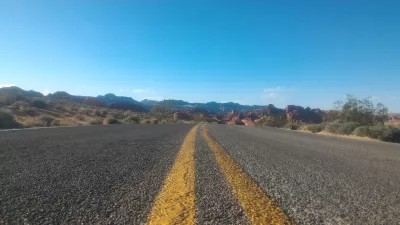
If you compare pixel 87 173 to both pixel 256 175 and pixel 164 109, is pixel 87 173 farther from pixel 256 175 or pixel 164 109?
pixel 164 109

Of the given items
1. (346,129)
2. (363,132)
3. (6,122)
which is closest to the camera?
(363,132)

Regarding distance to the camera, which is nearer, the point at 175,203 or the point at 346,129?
the point at 175,203

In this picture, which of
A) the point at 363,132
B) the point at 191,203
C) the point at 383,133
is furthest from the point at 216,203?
the point at 363,132

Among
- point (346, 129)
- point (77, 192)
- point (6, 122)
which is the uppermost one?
point (77, 192)

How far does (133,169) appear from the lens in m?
2.81

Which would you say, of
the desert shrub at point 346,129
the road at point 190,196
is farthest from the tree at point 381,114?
the road at point 190,196

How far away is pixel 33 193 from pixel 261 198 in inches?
55.9

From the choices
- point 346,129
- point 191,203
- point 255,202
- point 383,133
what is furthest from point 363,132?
point 191,203

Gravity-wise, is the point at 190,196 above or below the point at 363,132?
above

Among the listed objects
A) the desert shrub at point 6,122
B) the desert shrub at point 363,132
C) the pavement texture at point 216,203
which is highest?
the pavement texture at point 216,203

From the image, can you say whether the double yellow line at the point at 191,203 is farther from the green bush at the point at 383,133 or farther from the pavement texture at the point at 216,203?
the green bush at the point at 383,133

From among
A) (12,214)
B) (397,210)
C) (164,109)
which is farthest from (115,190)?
(164,109)

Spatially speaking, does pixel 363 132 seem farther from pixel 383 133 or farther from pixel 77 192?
pixel 77 192

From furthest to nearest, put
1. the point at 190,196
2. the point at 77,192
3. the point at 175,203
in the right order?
the point at 77,192, the point at 190,196, the point at 175,203
